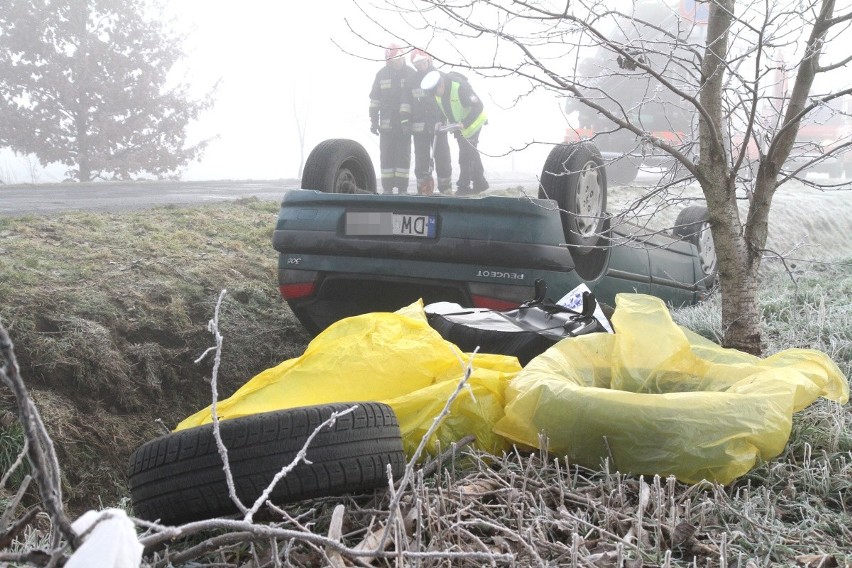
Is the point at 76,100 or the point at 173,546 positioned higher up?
the point at 76,100

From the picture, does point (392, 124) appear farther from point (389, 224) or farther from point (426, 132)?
point (389, 224)

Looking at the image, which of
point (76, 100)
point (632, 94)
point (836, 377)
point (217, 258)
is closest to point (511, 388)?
point (836, 377)

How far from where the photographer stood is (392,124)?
1142 centimetres

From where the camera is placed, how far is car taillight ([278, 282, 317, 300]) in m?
4.18

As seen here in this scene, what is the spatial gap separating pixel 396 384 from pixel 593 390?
2.05ft

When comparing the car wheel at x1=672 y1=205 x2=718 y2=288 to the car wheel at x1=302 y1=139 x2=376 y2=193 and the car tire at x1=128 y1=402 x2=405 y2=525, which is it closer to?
the car wheel at x1=302 y1=139 x2=376 y2=193

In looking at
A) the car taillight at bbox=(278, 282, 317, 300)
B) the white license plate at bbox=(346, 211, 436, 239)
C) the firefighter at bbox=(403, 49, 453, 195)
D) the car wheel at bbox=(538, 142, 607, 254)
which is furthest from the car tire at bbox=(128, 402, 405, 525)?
the firefighter at bbox=(403, 49, 453, 195)

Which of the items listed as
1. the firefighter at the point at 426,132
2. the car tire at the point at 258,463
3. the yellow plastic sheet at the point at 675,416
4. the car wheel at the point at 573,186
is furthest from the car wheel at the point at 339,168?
the firefighter at the point at 426,132

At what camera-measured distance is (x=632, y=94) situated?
1684 cm

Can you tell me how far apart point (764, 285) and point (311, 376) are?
16.8 ft

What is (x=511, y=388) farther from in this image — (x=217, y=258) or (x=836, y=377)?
(x=217, y=258)

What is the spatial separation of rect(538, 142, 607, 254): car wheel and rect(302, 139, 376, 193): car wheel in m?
1.25

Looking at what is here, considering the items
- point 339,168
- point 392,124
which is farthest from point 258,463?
point 392,124

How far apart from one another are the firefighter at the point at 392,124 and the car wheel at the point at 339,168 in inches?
239
